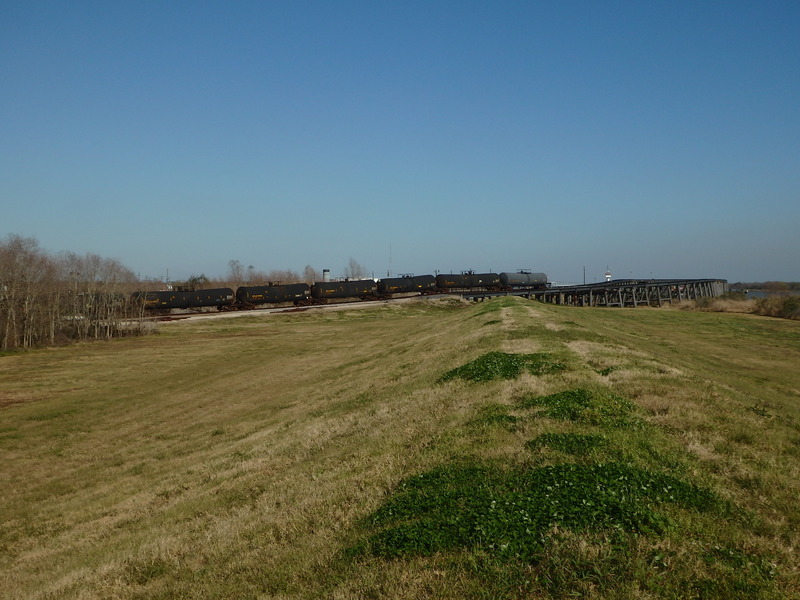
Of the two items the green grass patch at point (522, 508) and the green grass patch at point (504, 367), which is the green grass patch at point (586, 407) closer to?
the green grass patch at point (522, 508)

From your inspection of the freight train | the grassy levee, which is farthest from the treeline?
the grassy levee

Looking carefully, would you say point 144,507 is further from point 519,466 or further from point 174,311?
point 174,311

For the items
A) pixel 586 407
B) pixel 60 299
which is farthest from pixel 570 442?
pixel 60 299

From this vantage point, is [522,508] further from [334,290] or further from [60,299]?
[334,290]

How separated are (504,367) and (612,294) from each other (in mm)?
103544

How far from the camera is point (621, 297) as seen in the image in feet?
317

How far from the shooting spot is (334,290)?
87.2 metres

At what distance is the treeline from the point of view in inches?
2121

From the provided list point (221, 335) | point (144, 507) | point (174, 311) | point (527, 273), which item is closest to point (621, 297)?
point (527, 273)

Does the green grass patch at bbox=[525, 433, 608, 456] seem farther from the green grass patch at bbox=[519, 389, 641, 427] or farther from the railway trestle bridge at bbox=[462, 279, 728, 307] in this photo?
the railway trestle bridge at bbox=[462, 279, 728, 307]

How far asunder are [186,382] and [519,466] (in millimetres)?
32121

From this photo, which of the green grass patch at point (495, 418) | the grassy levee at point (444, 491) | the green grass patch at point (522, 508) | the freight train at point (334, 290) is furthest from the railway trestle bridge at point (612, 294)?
the green grass patch at point (522, 508)

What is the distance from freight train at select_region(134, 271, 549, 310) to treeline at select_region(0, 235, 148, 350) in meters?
5.06

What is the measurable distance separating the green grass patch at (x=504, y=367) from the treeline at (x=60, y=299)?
182 feet
